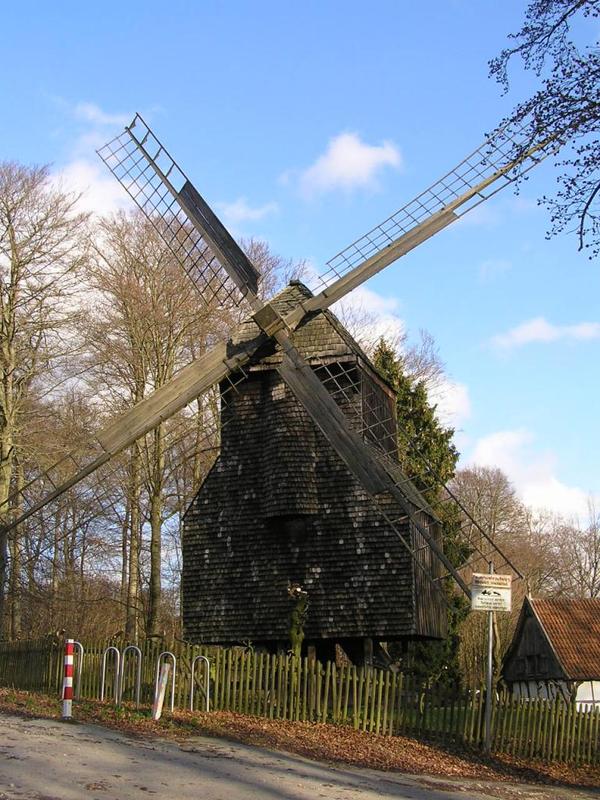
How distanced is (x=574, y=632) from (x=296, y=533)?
65.9ft

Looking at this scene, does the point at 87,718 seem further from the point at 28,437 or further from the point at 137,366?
the point at 137,366

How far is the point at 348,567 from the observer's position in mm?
21891

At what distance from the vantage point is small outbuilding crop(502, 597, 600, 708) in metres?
36.8

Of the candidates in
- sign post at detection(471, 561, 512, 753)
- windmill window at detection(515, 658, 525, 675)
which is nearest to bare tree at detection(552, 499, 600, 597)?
windmill window at detection(515, 658, 525, 675)

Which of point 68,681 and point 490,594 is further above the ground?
point 490,594

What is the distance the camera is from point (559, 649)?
37812 millimetres

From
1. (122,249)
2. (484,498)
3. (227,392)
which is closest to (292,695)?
(227,392)

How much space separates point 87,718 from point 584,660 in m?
26.3

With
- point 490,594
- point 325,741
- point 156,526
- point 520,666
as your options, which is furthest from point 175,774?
point 520,666

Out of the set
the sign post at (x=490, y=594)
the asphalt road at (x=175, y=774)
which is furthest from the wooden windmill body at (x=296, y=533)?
the asphalt road at (x=175, y=774)

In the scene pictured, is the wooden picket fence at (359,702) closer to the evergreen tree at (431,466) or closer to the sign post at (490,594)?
the sign post at (490,594)

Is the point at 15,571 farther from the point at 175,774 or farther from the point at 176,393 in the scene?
the point at 175,774

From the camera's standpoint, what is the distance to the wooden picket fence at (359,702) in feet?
58.9

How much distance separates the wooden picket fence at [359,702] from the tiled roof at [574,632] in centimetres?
1923
